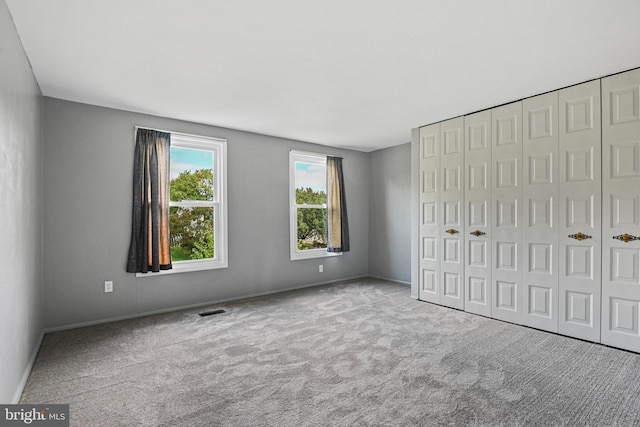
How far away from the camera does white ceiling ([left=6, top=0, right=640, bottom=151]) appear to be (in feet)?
6.91

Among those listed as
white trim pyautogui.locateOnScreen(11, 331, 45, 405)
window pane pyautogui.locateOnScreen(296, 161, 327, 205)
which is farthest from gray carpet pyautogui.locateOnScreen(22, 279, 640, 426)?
window pane pyautogui.locateOnScreen(296, 161, 327, 205)

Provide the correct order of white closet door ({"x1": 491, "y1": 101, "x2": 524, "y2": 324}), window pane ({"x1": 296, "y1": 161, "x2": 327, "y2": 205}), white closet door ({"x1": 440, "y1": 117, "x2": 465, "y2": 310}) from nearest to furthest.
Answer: white closet door ({"x1": 491, "y1": 101, "x2": 524, "y2": 324})
white closet door ({"x1": 440, "y1": 117, "x2": 465, "y2": 310})
window pane ({"x1": 296, "y1": 161, "x2": 327, "y2": 205})

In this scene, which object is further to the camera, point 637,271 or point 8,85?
point 637,271

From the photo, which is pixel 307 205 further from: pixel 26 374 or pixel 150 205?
pixel 26 374

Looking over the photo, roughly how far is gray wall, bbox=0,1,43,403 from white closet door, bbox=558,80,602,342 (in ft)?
14.8

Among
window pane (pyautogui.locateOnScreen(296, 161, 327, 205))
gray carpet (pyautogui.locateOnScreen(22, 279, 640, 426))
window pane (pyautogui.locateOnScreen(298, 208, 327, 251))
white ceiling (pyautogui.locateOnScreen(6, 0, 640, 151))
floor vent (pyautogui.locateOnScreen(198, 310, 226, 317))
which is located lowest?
gray carpet (pyautogui.locateOnScreen(22, 279, 640, 426))

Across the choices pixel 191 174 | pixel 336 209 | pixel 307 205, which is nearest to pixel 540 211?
pixel 336 209

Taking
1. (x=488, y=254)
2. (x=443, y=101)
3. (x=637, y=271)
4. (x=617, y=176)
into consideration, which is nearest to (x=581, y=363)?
(x=637, y=271)

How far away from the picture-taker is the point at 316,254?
228 inches

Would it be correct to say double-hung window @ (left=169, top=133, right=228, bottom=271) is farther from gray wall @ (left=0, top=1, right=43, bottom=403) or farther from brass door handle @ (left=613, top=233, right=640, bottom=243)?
brass door handle @ (left=613, top=233, right=640, bottom=243)

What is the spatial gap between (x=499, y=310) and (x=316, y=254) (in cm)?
291

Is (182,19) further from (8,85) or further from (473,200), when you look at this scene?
(473,200)

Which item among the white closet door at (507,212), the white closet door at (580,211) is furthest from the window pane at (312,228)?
the white closet door at (580,211)

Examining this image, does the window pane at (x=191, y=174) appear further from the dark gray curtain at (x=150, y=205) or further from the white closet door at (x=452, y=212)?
the white closet door at (x=452, y=212)
